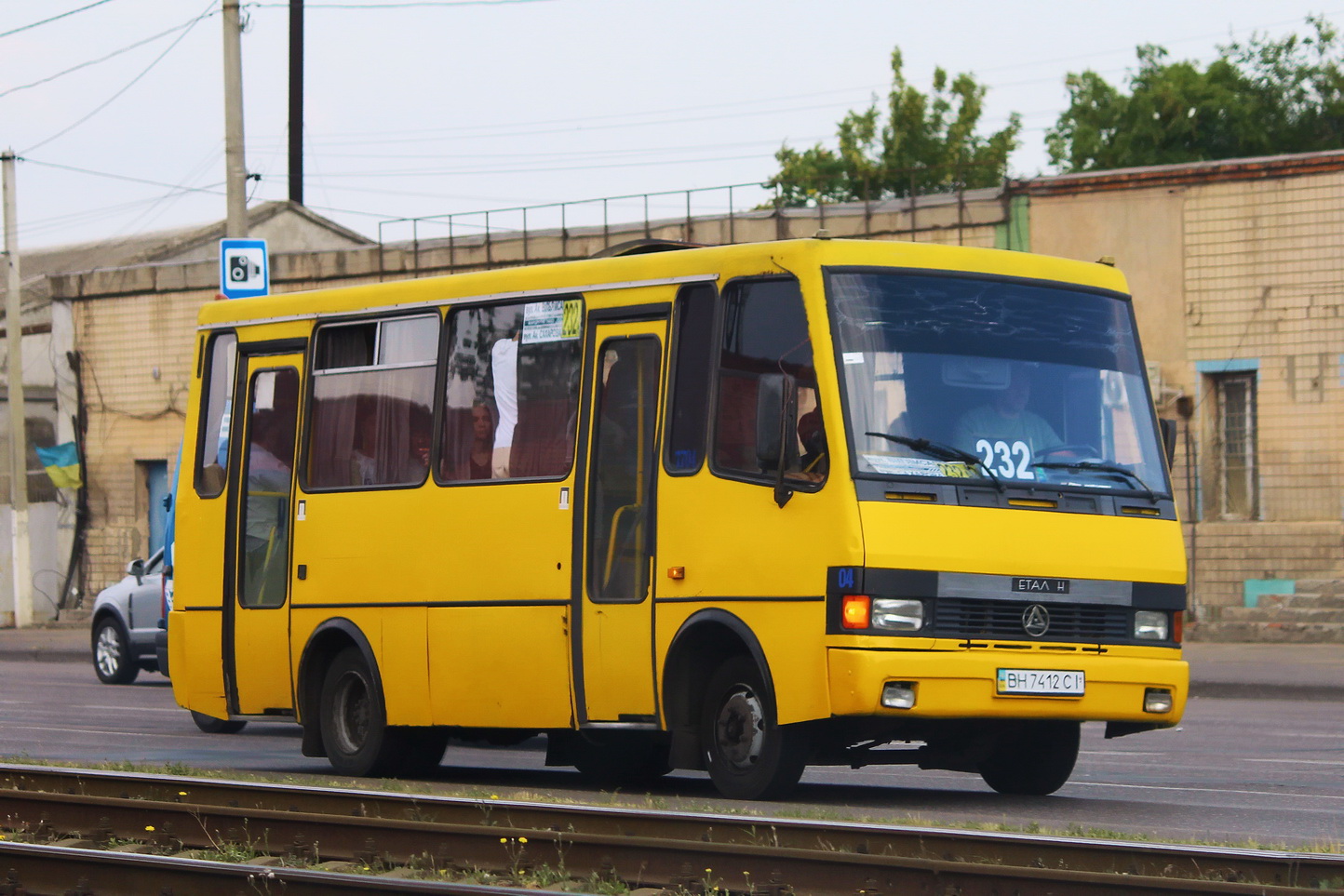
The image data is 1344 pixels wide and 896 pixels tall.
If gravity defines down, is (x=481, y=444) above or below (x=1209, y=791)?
above

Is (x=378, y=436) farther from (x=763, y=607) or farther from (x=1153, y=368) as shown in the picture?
(x=1153, y=368)

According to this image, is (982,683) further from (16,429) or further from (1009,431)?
(16,429)

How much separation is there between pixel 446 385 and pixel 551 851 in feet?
15.7

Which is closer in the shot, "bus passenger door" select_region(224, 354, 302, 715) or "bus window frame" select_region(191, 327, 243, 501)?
"bus passenger door" select_region(224, 354, 302, 715)

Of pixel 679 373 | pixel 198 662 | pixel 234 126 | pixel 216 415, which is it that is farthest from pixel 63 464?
pixel 679 373

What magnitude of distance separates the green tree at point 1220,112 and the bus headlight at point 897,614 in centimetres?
4041

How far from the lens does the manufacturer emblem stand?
995 centimetres

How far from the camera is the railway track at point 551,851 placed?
276 inches

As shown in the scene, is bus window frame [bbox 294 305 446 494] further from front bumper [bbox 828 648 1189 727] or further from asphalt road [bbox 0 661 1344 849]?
front bumper [bbox 828 648 1189 727]

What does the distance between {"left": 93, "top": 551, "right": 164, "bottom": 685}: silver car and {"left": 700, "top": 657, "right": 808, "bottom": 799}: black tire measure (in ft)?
47.2

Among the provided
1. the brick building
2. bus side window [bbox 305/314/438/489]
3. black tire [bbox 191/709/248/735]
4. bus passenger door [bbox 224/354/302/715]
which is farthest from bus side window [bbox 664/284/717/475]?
the brick building

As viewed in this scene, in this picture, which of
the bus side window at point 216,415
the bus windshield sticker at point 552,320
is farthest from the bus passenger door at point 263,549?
the bus windshield sticker at point 552,320

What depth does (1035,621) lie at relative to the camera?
9.98 m

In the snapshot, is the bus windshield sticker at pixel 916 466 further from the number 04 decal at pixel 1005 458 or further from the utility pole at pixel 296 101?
the utility pole at pixel 296 101
